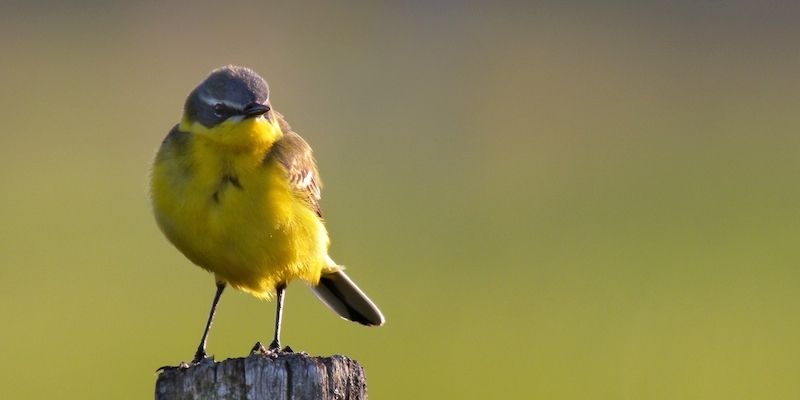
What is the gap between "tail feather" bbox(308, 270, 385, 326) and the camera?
7469 mm

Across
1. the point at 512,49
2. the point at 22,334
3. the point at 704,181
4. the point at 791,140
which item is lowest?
the point at 22,334

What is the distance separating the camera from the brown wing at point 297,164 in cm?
630

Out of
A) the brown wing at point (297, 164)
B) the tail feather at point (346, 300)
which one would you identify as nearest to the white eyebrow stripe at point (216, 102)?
the brown wing at point (297, 164)

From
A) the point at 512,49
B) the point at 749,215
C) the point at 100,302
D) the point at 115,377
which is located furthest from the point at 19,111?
the point at 749,215

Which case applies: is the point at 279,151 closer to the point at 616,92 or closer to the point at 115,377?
the point at 115,377

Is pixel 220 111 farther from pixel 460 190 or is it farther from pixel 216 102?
pixel 460 190

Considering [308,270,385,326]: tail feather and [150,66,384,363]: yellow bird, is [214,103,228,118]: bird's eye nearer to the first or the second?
[150,66,384,363]: yellow bird

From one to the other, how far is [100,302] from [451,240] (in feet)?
14.0

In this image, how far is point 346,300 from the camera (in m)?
7.52

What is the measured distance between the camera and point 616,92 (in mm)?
18312

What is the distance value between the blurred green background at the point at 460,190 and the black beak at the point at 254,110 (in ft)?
10.0

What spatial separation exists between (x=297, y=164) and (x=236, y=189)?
59 centimetres

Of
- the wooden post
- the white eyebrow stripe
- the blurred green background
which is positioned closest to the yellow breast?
the white eyebrow stripe

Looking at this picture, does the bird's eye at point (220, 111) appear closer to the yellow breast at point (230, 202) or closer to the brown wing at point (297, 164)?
the yellow breast at point (230, 202)
